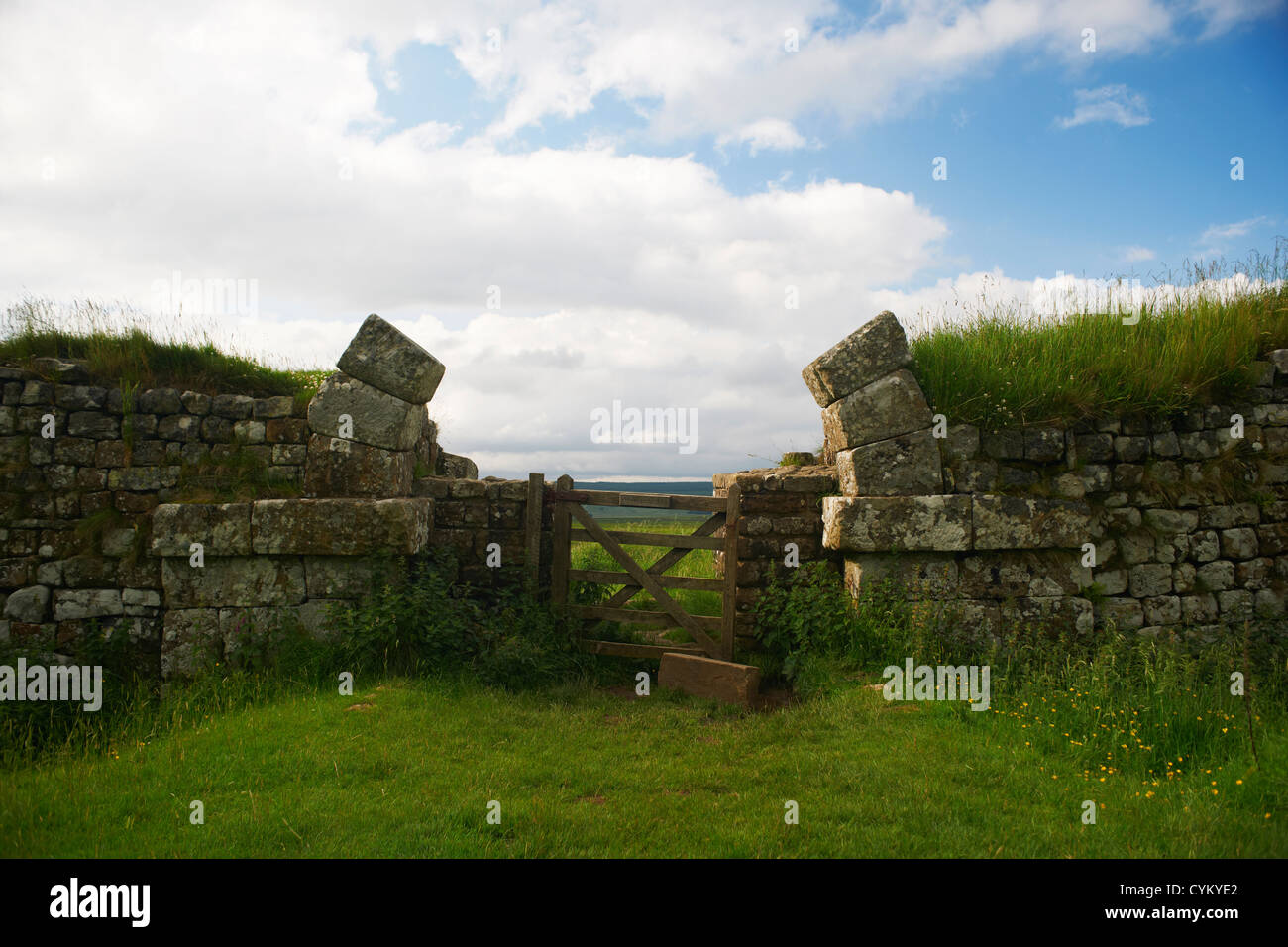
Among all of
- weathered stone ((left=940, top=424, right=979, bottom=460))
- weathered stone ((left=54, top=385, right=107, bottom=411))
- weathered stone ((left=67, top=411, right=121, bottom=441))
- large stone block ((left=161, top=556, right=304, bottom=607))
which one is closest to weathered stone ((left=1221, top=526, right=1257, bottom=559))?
weathered stone ((left=940, top=424, right=979, bottom=460))

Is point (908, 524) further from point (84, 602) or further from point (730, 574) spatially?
point (84, 602)

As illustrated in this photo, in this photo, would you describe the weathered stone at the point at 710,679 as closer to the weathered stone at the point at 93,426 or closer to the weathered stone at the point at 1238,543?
the weathered stone at the point at 1238,543

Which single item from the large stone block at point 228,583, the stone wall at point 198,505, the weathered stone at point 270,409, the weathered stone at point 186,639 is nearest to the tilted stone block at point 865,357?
the stone wall at point 198,505

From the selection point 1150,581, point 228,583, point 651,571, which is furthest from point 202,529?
point 1150,581

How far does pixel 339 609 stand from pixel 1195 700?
656cm

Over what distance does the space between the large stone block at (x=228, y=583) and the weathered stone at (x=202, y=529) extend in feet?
0.43

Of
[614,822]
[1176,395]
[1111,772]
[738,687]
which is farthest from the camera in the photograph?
[1176,395]

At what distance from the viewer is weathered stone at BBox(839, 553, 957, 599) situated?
20.3ft

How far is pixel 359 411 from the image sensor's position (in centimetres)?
653

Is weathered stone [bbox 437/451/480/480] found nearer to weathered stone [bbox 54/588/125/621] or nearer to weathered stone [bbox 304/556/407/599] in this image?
weathered stone [bbox 304/556/407/599]

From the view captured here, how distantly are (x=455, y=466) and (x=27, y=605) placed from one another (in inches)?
160

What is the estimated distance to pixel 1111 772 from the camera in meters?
4.16

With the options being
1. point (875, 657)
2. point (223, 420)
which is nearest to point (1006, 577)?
point (875, 657)
